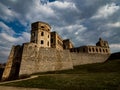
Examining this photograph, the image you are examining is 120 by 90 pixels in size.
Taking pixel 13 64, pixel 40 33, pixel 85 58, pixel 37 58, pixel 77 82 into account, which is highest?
pixel 40 33

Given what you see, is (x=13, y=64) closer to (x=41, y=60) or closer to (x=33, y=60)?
(x=33, y=60)

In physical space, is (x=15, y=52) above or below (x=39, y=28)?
below

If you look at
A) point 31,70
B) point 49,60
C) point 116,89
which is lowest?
point 116,89

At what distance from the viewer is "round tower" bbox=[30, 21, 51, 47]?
48.0 metres

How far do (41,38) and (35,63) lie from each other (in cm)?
1376

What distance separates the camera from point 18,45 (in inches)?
1587

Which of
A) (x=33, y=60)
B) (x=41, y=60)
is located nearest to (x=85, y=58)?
(x=41, y=60)

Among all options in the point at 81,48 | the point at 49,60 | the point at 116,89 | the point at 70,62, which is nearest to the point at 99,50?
the point at 81,48

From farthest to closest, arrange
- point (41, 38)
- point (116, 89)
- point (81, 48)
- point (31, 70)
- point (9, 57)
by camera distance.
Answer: point (81, 48) < point (41, 38) < point (9, 57) < point (31, 70) < point (116, 89)

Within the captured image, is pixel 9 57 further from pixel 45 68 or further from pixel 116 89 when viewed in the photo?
pixel 116 89

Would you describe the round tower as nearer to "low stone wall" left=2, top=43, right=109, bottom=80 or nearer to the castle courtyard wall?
the castle courtyard wall

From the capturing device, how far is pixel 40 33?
49.0m

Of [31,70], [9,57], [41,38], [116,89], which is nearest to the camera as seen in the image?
[116,89]

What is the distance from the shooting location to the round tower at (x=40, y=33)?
4800 cm
